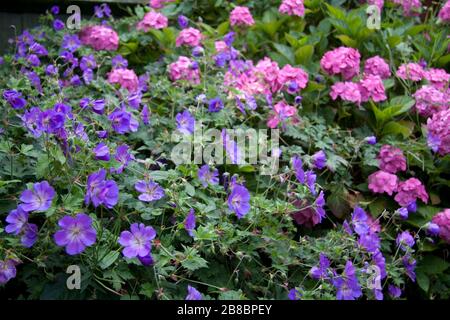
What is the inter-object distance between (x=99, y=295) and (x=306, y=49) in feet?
5.64

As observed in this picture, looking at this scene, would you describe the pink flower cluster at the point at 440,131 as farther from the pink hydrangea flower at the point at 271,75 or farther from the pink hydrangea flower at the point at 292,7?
the pink hydrangea flower at the point at 292,7

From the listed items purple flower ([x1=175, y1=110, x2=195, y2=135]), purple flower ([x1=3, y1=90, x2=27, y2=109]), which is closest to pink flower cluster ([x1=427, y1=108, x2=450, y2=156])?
purple flower ([x1=175, y1=110, x2=195, y2=135])

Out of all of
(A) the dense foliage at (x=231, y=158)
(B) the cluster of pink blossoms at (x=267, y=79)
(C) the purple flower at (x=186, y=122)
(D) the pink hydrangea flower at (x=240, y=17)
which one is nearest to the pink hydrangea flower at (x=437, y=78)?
(A) the dense foliage at (x=231, y=158)

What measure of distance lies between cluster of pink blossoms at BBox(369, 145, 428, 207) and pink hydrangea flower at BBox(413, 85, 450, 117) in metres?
0.31

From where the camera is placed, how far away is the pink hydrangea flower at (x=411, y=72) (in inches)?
105

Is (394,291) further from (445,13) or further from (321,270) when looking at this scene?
(445,13)

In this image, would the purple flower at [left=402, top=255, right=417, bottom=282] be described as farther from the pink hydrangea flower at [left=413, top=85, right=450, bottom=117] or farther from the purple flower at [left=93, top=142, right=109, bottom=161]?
the purple flower at [left=93, top=142, right=109, bottom=161]

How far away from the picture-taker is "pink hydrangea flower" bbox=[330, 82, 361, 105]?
98.8 inches

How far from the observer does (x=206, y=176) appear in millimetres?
1789

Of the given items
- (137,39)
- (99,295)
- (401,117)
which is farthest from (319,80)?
(99,295)

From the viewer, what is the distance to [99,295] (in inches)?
61.9

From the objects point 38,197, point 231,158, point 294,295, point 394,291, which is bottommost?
point 394,291

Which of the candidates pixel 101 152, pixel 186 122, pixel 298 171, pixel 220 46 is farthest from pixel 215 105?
pixel 101 152

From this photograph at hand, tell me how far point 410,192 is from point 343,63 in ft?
2.25
